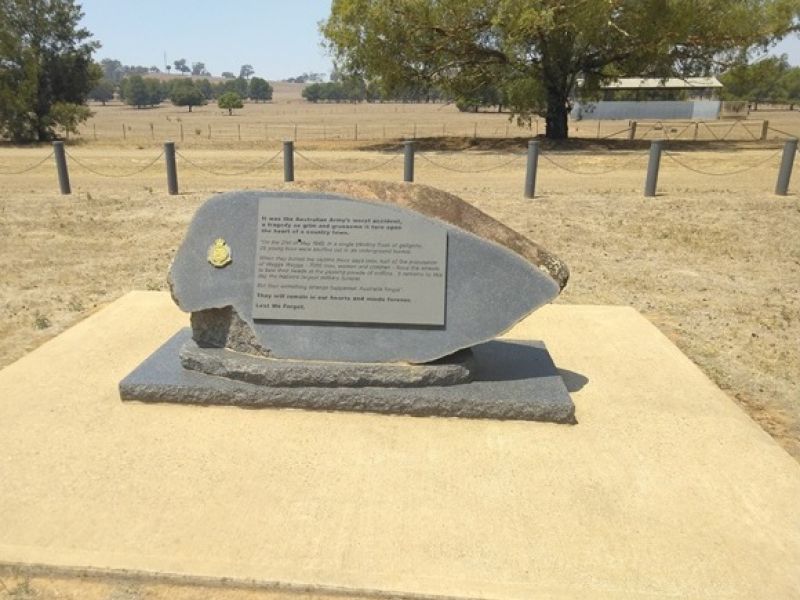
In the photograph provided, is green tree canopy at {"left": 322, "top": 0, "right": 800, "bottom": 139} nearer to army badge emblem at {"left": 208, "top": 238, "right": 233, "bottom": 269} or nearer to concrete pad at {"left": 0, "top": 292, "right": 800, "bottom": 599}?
army badge emblem at {"left": 208, "top": 238, "right": 233, "bottom": 269}

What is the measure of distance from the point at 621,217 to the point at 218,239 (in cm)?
887

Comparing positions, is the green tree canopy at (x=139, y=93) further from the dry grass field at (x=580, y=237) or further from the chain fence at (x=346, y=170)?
the chain fence at (x=346, y=170)

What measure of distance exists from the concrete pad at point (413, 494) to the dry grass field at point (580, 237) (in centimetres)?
36

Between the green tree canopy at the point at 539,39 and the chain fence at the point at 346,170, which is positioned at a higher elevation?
the green tree canopy at the point at 539,39

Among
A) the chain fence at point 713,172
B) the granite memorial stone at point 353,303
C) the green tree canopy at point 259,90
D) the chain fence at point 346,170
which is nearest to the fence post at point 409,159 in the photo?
the chain fence at point 346,170

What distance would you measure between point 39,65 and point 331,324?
90.4ft

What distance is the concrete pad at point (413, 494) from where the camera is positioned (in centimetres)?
318

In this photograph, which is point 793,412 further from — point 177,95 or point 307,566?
point 177,95

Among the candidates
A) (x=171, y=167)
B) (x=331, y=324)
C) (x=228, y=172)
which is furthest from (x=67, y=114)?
(x=331, y=324)

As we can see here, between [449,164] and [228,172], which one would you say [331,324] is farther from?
[449,164]

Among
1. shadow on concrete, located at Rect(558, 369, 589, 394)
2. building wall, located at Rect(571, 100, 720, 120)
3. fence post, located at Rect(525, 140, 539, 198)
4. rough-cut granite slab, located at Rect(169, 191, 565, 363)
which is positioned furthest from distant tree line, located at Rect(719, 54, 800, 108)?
rough-cut granite slab, located at Rect(169, 191, 565, 363)

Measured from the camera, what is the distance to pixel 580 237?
1058cm

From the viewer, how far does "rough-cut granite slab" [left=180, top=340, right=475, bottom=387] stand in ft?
15.2

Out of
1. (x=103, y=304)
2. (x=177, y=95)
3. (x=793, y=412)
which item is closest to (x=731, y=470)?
(x=793, y=412)
